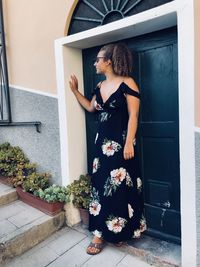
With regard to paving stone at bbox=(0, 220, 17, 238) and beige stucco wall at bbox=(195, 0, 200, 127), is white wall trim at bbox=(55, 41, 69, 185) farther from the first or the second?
beige stucco wall at bbox=(195, 0, 200, 127)

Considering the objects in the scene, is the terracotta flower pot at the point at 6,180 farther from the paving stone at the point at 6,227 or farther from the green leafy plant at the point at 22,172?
the paving stone at the point at 6,227

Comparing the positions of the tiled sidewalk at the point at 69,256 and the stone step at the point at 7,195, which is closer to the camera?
the tiled sidewalk at the point at 69,256

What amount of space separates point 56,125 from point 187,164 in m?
1.49

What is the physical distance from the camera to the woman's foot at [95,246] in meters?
2.29

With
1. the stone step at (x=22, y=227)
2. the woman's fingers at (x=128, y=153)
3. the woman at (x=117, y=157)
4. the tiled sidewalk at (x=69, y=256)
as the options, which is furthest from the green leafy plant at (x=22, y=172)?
the woman's fingers at (x=128, y=153)

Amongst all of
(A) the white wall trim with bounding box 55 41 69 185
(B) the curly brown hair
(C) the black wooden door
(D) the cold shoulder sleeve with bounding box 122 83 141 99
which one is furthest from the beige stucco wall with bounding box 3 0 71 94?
(D) the cold shoulder sleeve with bounding box 122 83 141 99

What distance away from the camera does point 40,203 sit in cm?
276

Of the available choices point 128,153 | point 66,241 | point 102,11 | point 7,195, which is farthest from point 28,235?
point 102,11

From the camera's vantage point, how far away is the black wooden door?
216 centimetres

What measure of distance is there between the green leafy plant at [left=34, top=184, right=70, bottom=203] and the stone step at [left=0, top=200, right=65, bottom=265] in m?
0.19

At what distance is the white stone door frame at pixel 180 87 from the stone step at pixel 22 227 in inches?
17.4

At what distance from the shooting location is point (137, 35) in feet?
7.54

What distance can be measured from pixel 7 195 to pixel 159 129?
193 centimetres

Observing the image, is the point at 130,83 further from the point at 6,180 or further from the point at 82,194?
the point at 6,180
